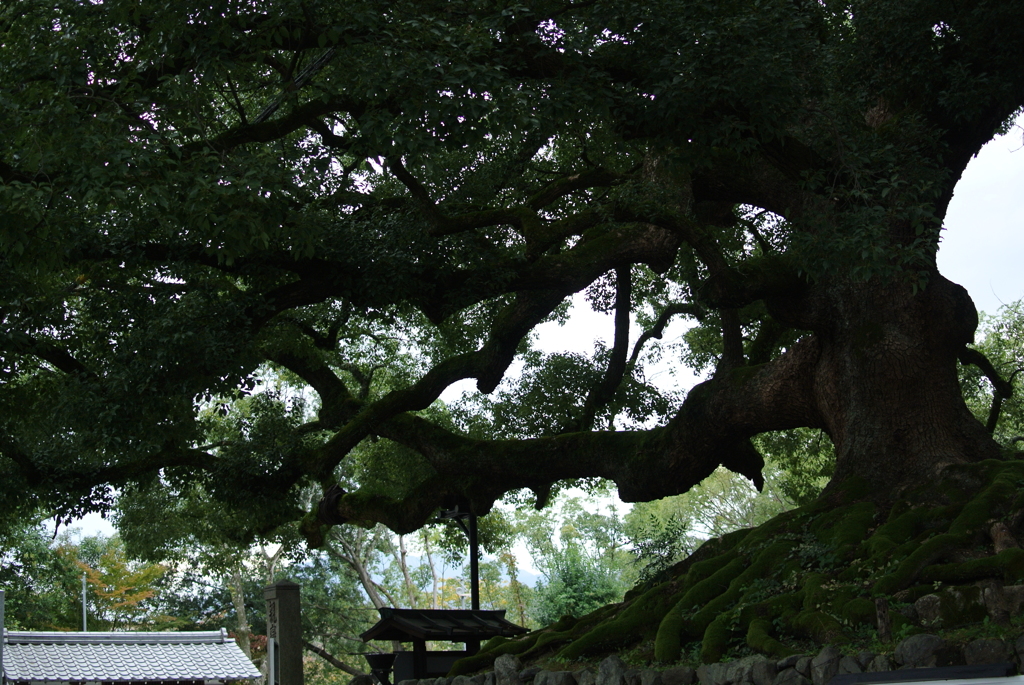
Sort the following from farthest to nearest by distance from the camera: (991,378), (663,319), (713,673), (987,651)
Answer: (663,319) → (991,378) → (713,673) → (987,651)

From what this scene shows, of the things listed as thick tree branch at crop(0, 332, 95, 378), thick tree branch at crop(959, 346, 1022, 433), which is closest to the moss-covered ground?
thick tree branch at crop(959, 346, 1022, 433)

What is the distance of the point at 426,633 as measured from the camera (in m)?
8.43

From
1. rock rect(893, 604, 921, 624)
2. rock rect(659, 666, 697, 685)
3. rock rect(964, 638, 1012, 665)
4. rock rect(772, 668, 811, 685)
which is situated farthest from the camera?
rock rect(659, 666, 697, 685)

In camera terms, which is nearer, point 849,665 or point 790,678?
point 849,665

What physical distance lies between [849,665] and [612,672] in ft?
5.66

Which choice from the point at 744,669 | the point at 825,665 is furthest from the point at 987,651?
the point at 744,669

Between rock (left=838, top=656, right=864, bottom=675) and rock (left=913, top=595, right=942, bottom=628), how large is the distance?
2.22 feet

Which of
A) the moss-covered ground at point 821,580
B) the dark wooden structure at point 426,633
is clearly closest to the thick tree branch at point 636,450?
the moss-covered ground at point 821,580

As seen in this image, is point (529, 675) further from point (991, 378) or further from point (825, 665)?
point (991, 378)

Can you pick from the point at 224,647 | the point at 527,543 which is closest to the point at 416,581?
the point at 527,543

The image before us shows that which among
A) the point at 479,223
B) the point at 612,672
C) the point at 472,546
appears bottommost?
the point at 612,672

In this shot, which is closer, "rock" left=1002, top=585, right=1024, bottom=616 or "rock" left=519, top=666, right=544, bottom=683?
"rock" left=1002, top=585, right=1024, bottom=616

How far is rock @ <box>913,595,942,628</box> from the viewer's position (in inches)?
227

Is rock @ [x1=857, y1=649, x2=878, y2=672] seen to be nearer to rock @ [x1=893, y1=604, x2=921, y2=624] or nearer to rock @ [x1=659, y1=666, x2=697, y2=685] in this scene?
rock @ [x1=893, y1=604, x2=921, y2=624]
